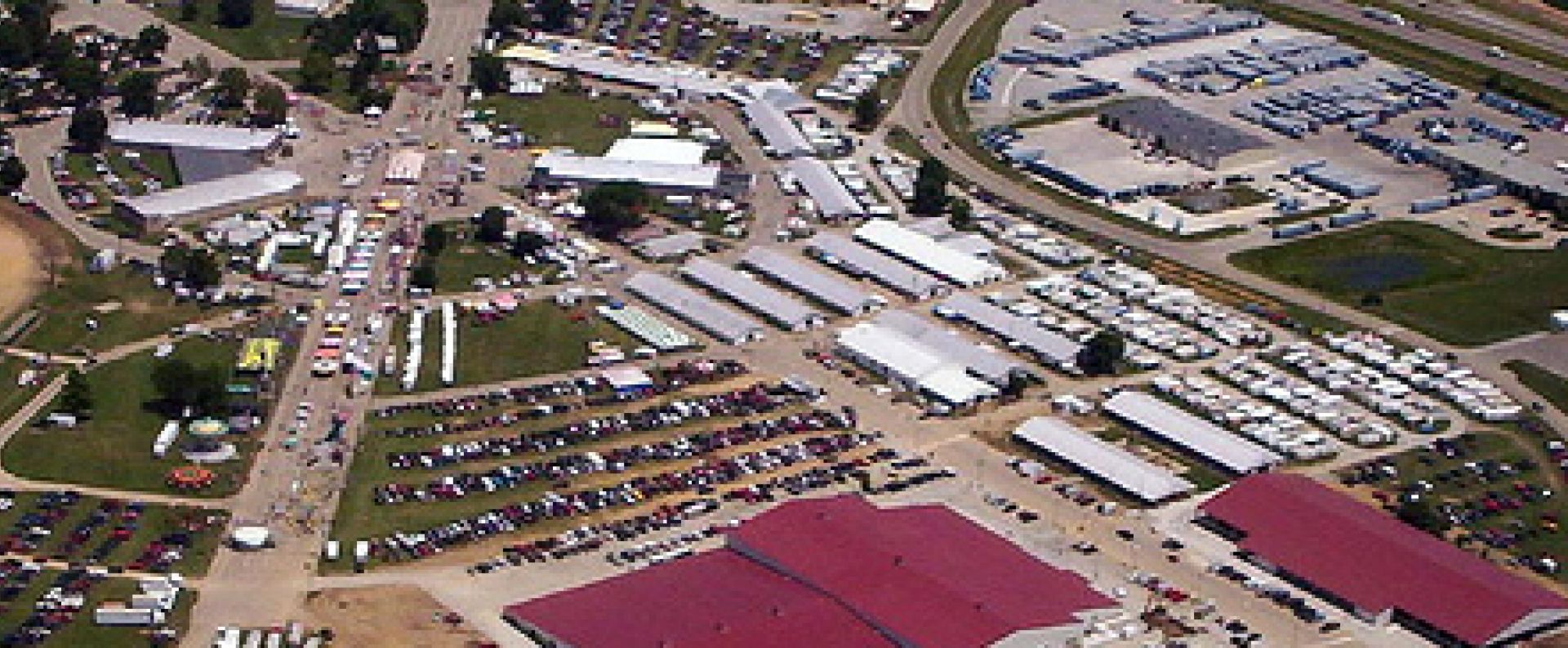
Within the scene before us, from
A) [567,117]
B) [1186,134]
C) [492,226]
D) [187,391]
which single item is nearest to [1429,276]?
[1186,134]

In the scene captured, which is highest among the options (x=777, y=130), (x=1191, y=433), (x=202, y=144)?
(x=202, y=144)

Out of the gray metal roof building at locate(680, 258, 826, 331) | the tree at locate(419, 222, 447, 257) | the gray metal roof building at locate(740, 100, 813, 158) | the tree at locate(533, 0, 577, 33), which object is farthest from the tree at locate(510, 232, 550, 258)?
the tree at locate(533, 0, 577, 33)

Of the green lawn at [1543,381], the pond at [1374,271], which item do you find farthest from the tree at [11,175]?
the green lawn at [1543,381]

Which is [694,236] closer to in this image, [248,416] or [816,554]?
[248,416]

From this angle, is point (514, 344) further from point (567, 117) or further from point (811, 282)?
point (567, 117)

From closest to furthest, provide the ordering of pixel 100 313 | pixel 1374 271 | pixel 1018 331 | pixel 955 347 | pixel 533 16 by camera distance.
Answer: pixel 955 347 → pixel 100 313 → pixel 1018 331 → pixel 1374 271 → pixel 533 16

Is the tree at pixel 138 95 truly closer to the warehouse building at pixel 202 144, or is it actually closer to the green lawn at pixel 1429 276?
the warehouse building at pixel 202 144
